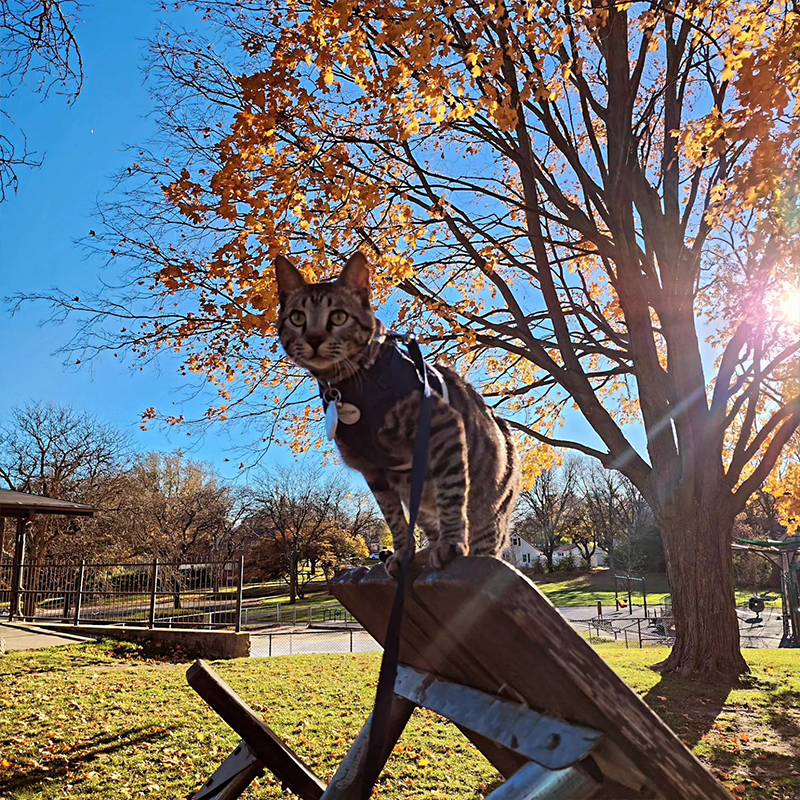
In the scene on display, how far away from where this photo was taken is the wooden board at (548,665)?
114 cm

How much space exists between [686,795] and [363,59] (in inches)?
327

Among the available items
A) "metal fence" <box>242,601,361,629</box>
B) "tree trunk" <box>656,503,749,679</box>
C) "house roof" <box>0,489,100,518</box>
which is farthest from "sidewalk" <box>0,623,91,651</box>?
"tree trunk" <box>656,503,749,679</box>

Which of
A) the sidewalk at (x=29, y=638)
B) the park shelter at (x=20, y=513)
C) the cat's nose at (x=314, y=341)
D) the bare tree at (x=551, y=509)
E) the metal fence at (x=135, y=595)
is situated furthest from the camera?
the bare tree at (x=551, y=509)

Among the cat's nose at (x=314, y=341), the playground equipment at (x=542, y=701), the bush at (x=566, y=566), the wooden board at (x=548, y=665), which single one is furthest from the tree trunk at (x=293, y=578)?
the wooden board at (x=548, y=665)

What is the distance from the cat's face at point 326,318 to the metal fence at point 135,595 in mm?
14803

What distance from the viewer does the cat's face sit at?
2041 mm

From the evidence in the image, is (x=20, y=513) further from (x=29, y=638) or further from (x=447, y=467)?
(x=447, y=467)

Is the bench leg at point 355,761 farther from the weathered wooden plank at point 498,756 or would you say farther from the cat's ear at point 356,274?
the cat's ear at point 356,274

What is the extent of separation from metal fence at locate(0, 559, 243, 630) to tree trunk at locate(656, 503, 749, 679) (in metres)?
10.6

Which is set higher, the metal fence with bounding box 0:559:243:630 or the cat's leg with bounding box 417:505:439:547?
the cat's leg with bounding box 417:505:439:547

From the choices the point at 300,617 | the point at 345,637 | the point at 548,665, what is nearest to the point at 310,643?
the point at 345,637

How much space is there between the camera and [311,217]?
27.2ft

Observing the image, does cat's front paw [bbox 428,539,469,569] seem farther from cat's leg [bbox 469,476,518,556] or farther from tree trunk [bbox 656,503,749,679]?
tree trunk [bbox 656,503,749,679]

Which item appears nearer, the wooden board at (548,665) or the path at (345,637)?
the wooden board at (548,665)
